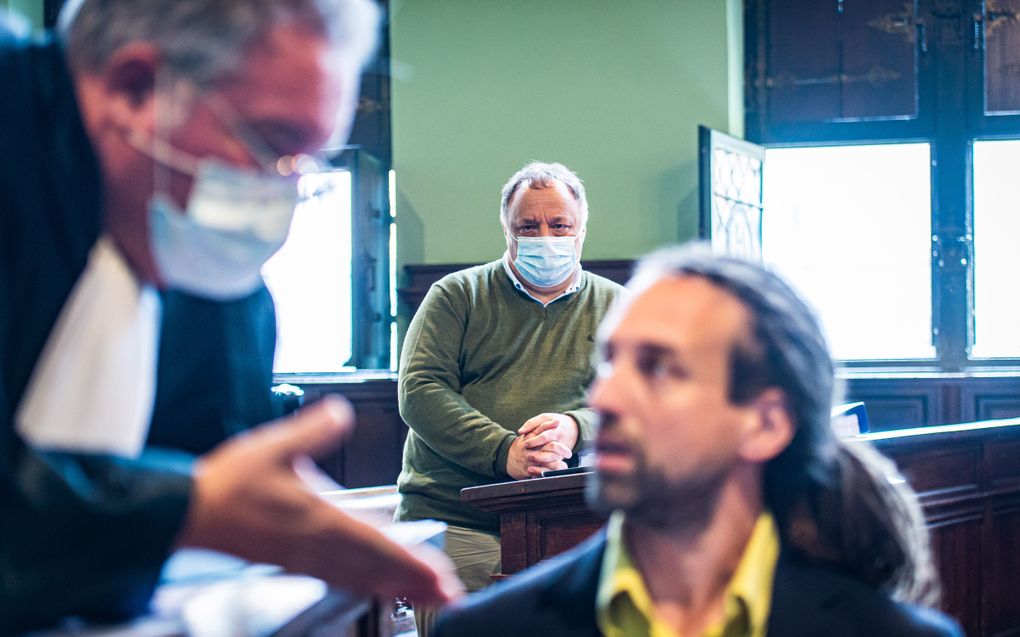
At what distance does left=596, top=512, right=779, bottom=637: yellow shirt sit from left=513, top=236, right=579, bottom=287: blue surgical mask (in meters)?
2.11

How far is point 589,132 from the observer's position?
7312 mm

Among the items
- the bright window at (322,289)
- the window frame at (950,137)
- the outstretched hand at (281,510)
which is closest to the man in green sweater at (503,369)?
the outstretched hand at (281,510)

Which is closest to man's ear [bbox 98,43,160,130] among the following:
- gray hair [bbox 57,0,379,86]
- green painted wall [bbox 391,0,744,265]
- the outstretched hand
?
gray hair [bbox 57,0,379,86]

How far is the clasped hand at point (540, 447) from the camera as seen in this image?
10.5 ft

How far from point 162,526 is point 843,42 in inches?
278

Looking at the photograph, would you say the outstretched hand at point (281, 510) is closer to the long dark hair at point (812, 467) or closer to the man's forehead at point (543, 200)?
the long dark hair at point (812, 467)

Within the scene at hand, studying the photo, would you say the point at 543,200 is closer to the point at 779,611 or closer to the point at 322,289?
the point at 779,611

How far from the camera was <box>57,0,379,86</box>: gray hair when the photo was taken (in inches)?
49.3

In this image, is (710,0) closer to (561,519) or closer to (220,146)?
(561,519)

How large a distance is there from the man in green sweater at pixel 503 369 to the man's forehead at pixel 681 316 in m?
1.66

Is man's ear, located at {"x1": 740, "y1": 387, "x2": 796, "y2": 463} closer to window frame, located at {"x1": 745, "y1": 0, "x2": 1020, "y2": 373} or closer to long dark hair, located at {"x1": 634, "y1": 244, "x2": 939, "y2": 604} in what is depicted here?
long dark hair, located at {"x1": 634, "y1": 244, "x2": 939, "y2": 604}

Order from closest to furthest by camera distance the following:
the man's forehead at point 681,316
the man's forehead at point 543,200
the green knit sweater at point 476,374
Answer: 1. the man's forehead at point 681,316
2. the green knit sweater at point 476,374
3. the man's forehead at point 543,200

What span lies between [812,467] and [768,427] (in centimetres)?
9

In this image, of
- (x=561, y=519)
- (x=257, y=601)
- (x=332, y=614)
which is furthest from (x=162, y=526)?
(x=561, y=519)
